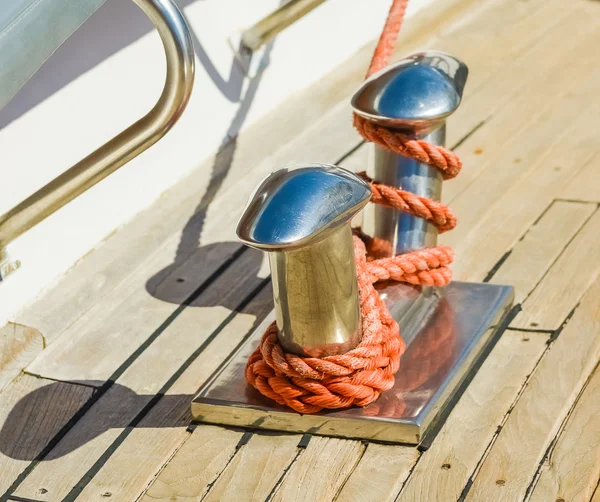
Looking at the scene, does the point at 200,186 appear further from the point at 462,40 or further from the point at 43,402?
the point at 462,40

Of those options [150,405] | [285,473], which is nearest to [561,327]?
[285,473]

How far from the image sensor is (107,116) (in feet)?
6.40

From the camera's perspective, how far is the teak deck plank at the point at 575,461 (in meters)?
1.23

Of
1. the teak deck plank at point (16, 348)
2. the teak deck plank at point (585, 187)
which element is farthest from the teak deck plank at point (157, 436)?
the teak deck plank at point (585, 187)

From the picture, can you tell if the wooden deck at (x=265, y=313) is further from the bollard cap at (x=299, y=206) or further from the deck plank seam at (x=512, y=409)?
the bollard cap at (x=299, y=206)

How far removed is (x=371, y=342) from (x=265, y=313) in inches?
13.3

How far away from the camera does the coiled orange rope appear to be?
1.36 meters

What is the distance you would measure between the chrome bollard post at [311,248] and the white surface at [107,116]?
588 millimetres

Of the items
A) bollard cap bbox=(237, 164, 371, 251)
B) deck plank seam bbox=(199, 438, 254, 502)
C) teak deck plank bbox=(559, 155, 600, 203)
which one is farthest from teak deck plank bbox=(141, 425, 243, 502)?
teak deck plank bbox=(559, 155, 600, 203)

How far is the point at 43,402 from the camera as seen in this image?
1.51m

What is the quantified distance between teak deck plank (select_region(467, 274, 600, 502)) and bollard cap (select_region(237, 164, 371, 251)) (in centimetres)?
35

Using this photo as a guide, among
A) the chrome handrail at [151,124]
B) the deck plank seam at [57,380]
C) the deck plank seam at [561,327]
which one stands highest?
the chrome handrail at [151,124]

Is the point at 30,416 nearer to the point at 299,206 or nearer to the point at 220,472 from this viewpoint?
the point at 220,472

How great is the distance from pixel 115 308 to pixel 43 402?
267 millimetres
